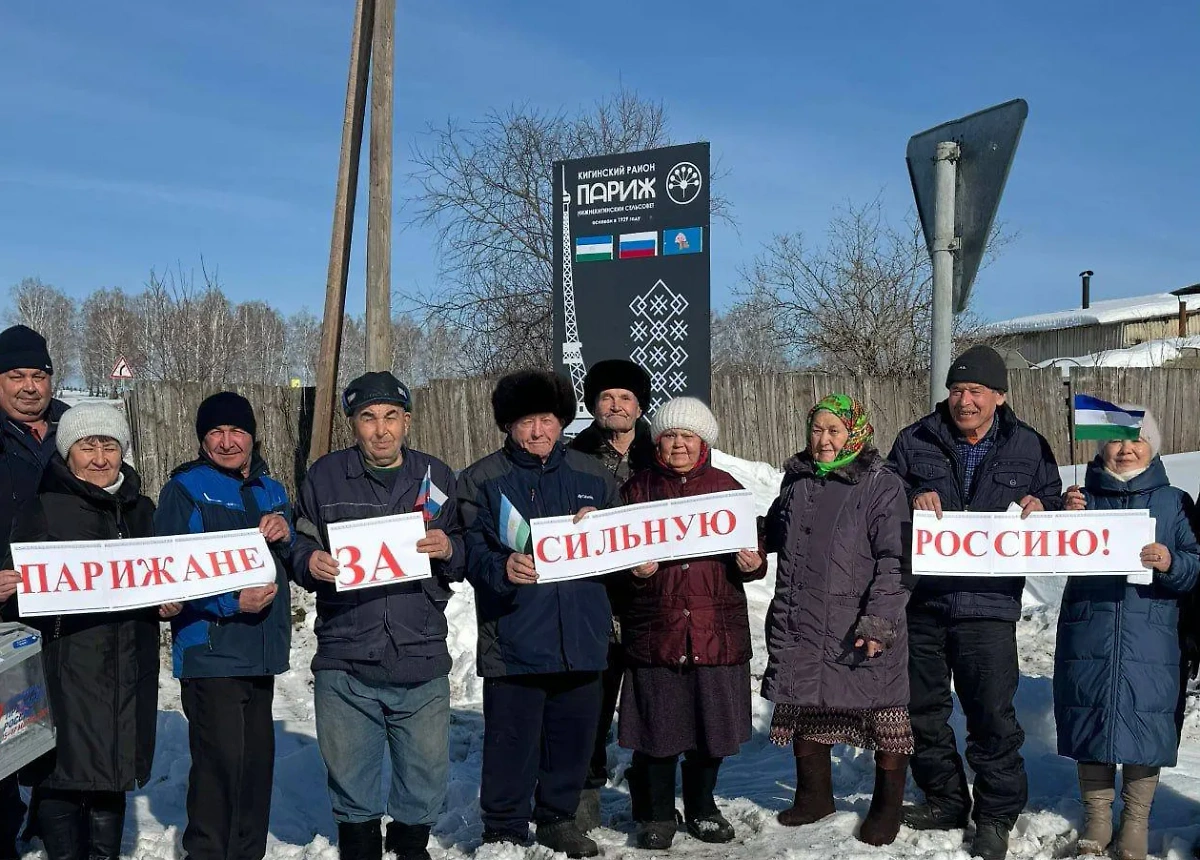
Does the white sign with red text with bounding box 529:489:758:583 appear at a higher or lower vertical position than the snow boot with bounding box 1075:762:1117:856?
higher

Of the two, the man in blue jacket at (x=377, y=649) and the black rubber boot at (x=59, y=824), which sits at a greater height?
the man in blue jacket at (x=377, y=649)

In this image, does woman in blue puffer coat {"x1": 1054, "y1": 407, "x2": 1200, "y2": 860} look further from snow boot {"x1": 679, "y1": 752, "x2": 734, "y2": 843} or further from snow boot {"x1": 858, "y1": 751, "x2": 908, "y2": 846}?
snow boot {"x1": 679, "y1": 752, "x2": 734, "y2": 843}

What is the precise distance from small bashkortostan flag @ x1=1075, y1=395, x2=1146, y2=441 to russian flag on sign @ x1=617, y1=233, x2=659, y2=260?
204 inches

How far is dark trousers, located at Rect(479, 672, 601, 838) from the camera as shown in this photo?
14.7ft

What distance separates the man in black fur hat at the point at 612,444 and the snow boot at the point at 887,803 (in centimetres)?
123

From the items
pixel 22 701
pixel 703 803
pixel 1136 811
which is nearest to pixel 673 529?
pixel 703 803

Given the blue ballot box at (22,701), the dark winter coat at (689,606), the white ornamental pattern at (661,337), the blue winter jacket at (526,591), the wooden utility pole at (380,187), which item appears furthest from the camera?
the wooden utility pole at (380,187)

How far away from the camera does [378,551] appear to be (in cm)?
413

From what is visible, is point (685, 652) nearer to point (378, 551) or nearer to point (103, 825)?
point (378, 551)

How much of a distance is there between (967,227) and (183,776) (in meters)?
4.94

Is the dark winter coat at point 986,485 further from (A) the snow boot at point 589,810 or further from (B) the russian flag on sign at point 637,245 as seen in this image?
(B) the russian flag on sign at point 637,245

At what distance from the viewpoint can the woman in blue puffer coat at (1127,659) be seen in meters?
4.18

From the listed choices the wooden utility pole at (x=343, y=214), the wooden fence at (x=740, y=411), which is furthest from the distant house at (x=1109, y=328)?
the wooden utility pole at (x=343, y=214)

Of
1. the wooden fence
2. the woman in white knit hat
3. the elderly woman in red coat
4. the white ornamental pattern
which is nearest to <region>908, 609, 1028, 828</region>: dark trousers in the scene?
the elderly woman in red coat
